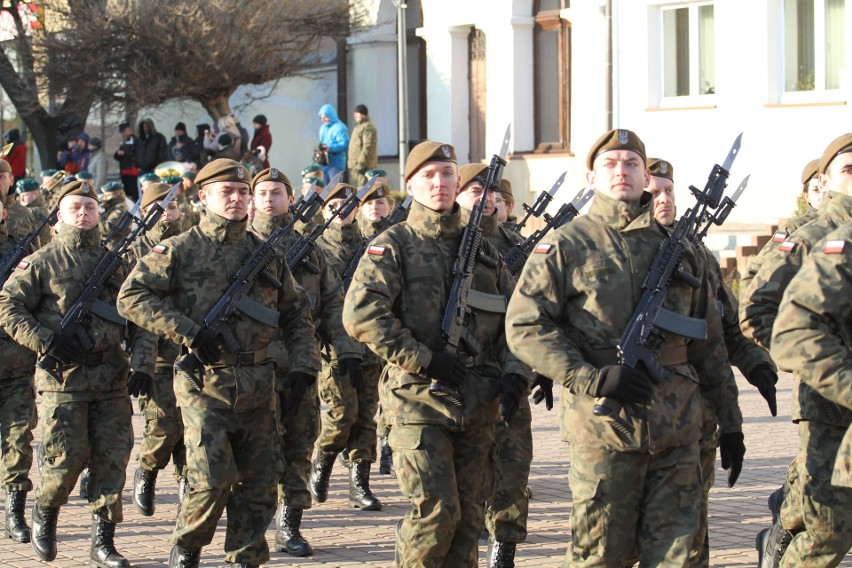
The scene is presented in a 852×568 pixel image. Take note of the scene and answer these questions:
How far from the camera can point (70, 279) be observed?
8961 millimetres

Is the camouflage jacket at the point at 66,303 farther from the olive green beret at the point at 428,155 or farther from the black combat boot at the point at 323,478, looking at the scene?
the olive green beret at the point at 428,155

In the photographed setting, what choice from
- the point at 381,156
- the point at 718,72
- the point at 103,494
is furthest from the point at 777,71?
the point at 103,494

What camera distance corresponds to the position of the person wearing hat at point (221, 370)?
7.57 m

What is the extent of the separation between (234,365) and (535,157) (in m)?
18.5

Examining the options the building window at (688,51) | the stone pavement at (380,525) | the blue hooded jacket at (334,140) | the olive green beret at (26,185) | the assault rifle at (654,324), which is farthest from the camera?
the blue hooded jacket at (334,140)

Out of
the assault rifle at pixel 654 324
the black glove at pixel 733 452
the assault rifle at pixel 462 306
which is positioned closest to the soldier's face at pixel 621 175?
the assault rifle at pixel 654 324

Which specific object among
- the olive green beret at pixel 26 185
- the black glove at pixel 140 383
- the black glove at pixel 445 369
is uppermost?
the olive green beret at pixel 26 185

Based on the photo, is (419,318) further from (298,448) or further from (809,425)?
(298,448)

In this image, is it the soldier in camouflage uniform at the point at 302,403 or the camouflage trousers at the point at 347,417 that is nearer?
the soldier in camouflage uniform at the point at 302,403

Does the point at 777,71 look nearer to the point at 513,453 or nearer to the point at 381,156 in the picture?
the point at 381,156

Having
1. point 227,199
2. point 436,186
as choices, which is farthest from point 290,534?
point 436,186

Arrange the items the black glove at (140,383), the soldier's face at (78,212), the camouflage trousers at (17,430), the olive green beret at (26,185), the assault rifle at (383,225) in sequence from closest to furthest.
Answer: the black glove at (140,383) < the soldier's face at (78,212) < the camouflage trousers at (17,430) < the assault rifle at (383,225) < the olive green beret at (26,185)

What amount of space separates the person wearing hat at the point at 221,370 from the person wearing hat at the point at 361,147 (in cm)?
1736

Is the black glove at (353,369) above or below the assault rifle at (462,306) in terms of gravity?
below
